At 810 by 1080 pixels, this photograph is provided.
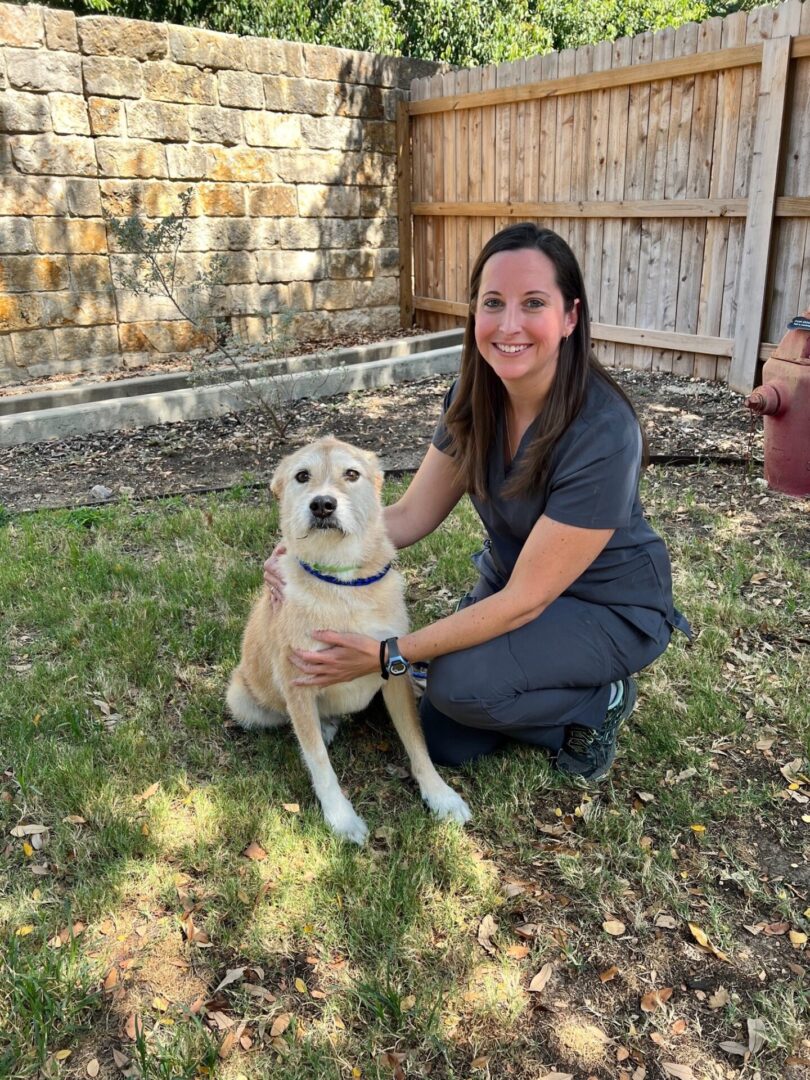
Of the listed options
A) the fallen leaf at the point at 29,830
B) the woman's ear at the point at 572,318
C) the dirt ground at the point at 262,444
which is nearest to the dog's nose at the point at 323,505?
the woman's ear at the point at 572,318

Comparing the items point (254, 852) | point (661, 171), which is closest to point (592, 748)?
point (254, 852)

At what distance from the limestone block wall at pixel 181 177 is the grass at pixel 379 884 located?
4678 mm

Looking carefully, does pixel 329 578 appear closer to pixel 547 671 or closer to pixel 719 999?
pixel 547 671

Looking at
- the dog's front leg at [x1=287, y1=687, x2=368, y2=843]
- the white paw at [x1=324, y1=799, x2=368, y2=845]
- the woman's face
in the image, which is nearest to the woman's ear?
the woman's face

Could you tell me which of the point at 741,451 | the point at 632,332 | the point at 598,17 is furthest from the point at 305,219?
the point at 598,17

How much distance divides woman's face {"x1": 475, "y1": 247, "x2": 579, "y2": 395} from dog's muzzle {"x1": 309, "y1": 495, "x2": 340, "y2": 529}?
67cm

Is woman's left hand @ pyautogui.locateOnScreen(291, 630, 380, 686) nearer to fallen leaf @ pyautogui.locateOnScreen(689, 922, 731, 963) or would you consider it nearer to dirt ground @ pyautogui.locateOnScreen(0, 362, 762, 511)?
fallen leaf @ pyautogui.locateOnScreen(689, 922, 731, 963)

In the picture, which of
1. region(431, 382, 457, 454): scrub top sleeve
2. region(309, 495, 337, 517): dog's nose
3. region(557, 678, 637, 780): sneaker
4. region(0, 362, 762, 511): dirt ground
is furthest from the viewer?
region(0, 362, 762, 511): dirt ground

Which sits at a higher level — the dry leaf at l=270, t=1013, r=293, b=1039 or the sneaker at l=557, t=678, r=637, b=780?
the sneaker at l=557, t=678, r=637, b=780

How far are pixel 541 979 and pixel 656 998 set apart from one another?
293mm

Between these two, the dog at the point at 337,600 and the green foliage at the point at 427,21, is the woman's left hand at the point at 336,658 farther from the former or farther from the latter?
the green foliage at the point at 427,21

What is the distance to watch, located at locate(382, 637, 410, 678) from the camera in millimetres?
2600

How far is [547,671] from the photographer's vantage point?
2.71 meters

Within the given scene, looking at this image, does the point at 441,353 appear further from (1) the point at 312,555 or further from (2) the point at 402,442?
(1) the point at 312,555
